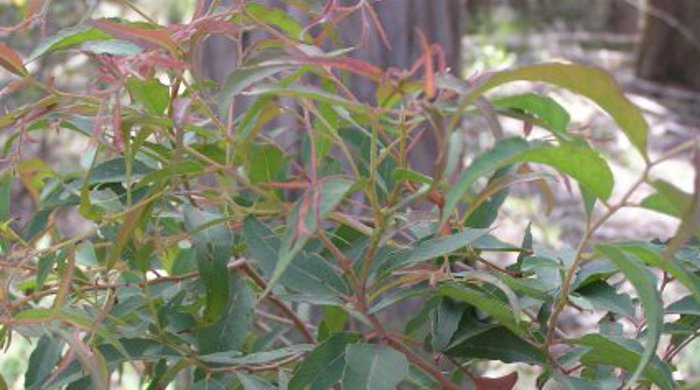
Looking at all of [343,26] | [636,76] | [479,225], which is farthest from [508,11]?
[479,225]

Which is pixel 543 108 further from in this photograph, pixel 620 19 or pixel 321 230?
pixel 620 19

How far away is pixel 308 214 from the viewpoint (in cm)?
48

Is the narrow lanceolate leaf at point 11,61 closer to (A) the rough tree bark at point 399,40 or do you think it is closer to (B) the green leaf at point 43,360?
(B) the green leaf at point 43,360

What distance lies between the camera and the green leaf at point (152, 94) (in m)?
0.61

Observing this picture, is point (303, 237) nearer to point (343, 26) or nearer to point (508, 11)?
point (343, 26)

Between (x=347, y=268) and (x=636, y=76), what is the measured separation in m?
5.09

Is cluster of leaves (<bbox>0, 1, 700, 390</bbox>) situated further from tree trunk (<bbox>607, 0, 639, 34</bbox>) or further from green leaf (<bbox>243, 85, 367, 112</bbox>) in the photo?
tree trunk (<bbox>607, 0, 639, 34</bbox>)

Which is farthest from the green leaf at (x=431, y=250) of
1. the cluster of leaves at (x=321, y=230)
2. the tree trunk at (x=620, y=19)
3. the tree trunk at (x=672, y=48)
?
the tree trunk at (x=620, y=19)

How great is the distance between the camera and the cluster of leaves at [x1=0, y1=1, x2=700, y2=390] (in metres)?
0.49

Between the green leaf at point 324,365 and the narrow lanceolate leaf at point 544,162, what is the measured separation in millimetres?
146

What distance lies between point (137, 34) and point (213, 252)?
0.17 metres

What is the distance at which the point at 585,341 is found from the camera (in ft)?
1.98

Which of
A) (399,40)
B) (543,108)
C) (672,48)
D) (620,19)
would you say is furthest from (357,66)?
(620,19)

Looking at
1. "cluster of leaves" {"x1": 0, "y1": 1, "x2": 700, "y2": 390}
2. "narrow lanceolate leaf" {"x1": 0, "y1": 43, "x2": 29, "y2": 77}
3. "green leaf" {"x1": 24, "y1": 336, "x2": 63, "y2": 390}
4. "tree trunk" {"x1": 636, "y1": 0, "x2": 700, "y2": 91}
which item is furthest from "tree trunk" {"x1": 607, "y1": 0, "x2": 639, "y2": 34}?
"narrow lanceolate leaf" {"x1": 0, "y1": 43, "x2": 29, "y2": 77}
